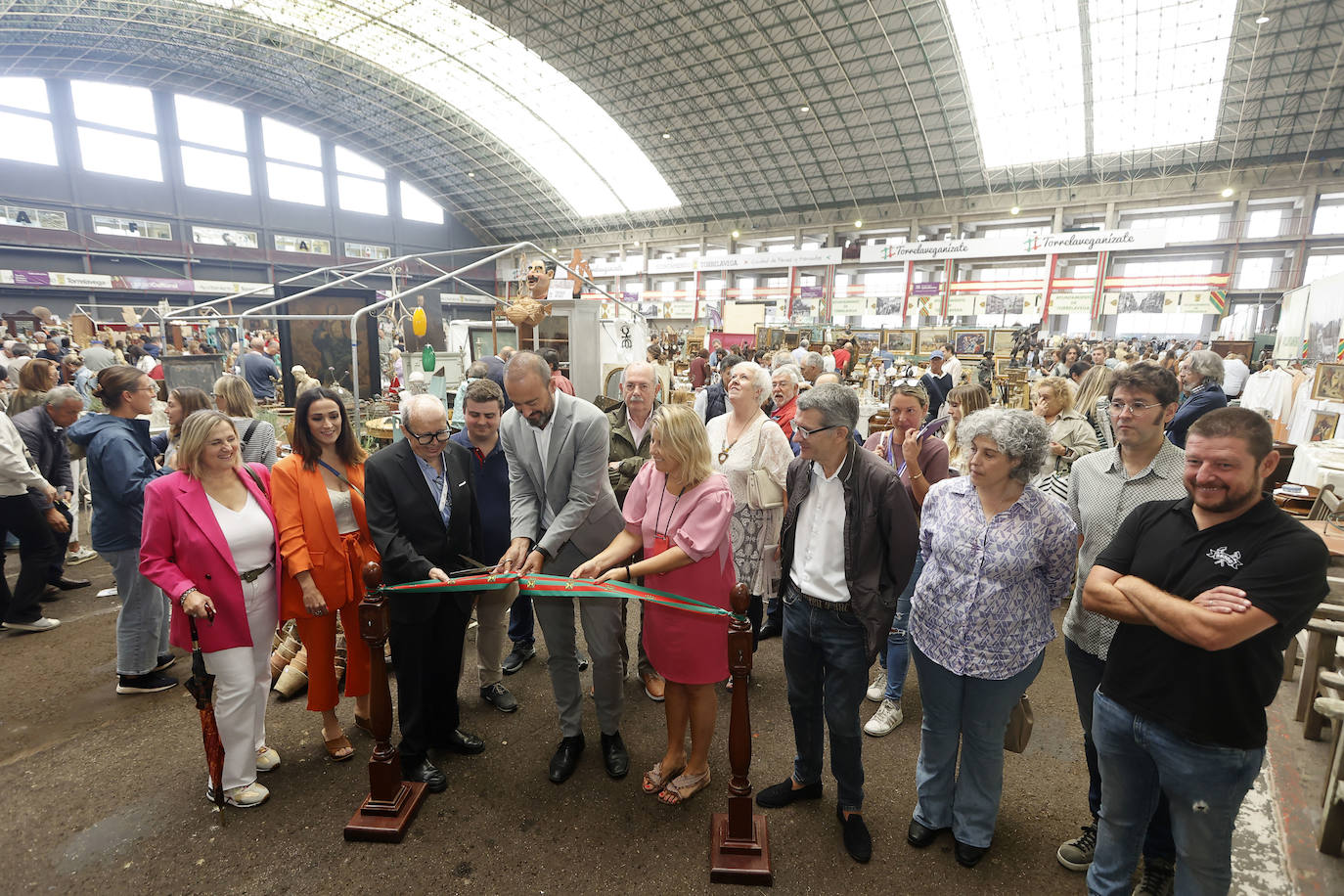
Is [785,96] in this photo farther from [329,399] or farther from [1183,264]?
[329,399]

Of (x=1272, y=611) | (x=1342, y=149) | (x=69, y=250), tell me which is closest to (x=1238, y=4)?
(x=1342, y=149)

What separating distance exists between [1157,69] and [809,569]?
87.3 feet

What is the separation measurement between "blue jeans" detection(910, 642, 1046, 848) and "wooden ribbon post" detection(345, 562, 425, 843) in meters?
2.27

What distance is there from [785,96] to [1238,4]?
1353 centimetres

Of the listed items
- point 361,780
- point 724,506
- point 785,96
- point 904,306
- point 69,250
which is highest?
point 785,96

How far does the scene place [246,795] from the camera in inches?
107

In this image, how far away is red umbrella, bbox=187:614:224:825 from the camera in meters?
2.42

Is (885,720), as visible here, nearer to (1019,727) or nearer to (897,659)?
(897,659)

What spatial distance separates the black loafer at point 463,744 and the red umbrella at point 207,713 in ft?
3.14

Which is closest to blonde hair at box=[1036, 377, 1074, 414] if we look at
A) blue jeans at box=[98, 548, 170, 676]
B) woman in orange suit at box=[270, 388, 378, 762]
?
woman in orange suit at box=[270, 388, 378, 762]

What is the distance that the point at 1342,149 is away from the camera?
20250 millimetres

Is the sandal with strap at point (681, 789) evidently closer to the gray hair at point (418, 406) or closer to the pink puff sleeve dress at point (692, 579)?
the pink puff sleeve dress at point (692, 579)

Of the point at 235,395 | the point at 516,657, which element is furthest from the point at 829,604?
the point at 235,395

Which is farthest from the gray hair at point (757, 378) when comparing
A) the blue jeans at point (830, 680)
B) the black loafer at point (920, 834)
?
the black loafer at point (920, 834)
